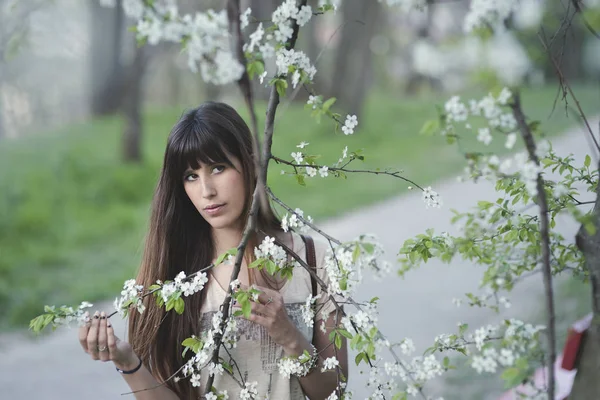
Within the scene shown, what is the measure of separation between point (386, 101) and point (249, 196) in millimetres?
15749

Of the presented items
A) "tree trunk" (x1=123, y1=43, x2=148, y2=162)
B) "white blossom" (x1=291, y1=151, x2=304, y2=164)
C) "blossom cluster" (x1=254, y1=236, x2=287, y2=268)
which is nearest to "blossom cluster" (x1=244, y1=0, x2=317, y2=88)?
"white blossom" (x1=291, y1=151, x2=304, y2=164)

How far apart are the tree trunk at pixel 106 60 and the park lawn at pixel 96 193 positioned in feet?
2.37

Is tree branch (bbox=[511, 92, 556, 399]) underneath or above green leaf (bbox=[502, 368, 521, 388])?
above

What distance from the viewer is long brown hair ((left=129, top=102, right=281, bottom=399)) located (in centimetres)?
194

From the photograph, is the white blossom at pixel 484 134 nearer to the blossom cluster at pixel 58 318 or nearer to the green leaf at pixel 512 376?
the green leaf at pixel 512 376

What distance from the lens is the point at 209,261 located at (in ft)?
6.91

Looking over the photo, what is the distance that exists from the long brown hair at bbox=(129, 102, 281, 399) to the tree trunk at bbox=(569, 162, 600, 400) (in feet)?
3.00

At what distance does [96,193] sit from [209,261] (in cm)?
688

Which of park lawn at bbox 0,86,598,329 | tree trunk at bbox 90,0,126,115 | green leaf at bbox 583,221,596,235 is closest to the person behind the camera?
green leaf at bbox 583,221,596,235

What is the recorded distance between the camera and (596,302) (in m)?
1.23

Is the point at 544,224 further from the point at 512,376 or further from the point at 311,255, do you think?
the point at 311,255

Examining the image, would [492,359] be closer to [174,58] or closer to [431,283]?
[431,283]

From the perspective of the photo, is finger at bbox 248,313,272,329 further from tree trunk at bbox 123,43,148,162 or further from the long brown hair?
tree trunk at bbox 123,43,148,162

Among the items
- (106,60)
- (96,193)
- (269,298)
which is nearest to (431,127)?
(269,298)
